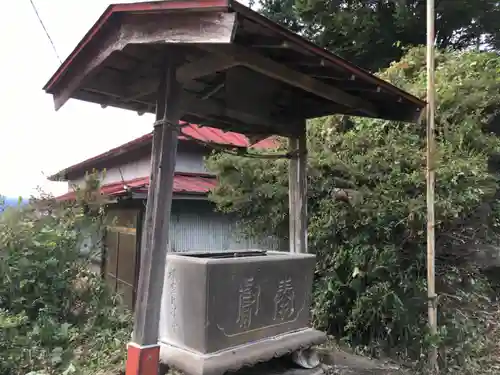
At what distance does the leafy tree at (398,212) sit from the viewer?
4598mm

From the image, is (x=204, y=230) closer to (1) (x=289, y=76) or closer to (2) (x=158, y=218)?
(2) (x=158, y=218)

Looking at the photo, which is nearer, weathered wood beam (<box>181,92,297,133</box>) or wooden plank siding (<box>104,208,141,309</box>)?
weathered wood beam (<box>181,92,297,133</box>)

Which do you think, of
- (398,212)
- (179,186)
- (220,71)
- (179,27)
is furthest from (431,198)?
(179,186)

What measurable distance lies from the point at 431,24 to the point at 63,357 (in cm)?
512

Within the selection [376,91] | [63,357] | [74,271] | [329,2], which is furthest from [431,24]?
[329,2]

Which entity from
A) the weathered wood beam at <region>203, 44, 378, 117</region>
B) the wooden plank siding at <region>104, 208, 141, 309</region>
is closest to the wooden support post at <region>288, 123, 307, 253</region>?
the weathered wood beam at <region>203, 44, 378, 117</region>

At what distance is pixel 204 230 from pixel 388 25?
6.72 m

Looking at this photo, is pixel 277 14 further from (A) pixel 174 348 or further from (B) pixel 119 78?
(A) pixel 174 348

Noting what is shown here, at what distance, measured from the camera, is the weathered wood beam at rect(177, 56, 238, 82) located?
272 centimetres

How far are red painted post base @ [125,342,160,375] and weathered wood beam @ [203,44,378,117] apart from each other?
2.18 meters

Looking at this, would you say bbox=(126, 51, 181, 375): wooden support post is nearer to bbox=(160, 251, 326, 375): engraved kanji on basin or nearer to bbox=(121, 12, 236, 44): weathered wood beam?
bbox=(160, 251, 326, 375): engraved kanji on basin

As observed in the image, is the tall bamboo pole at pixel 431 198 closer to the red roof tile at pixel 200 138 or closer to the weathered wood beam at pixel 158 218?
the weathered wood beam at pixel 158 218

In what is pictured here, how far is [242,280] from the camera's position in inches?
126

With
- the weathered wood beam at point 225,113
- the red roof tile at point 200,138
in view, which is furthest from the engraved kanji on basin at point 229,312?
the red roof tile at point 200,138
